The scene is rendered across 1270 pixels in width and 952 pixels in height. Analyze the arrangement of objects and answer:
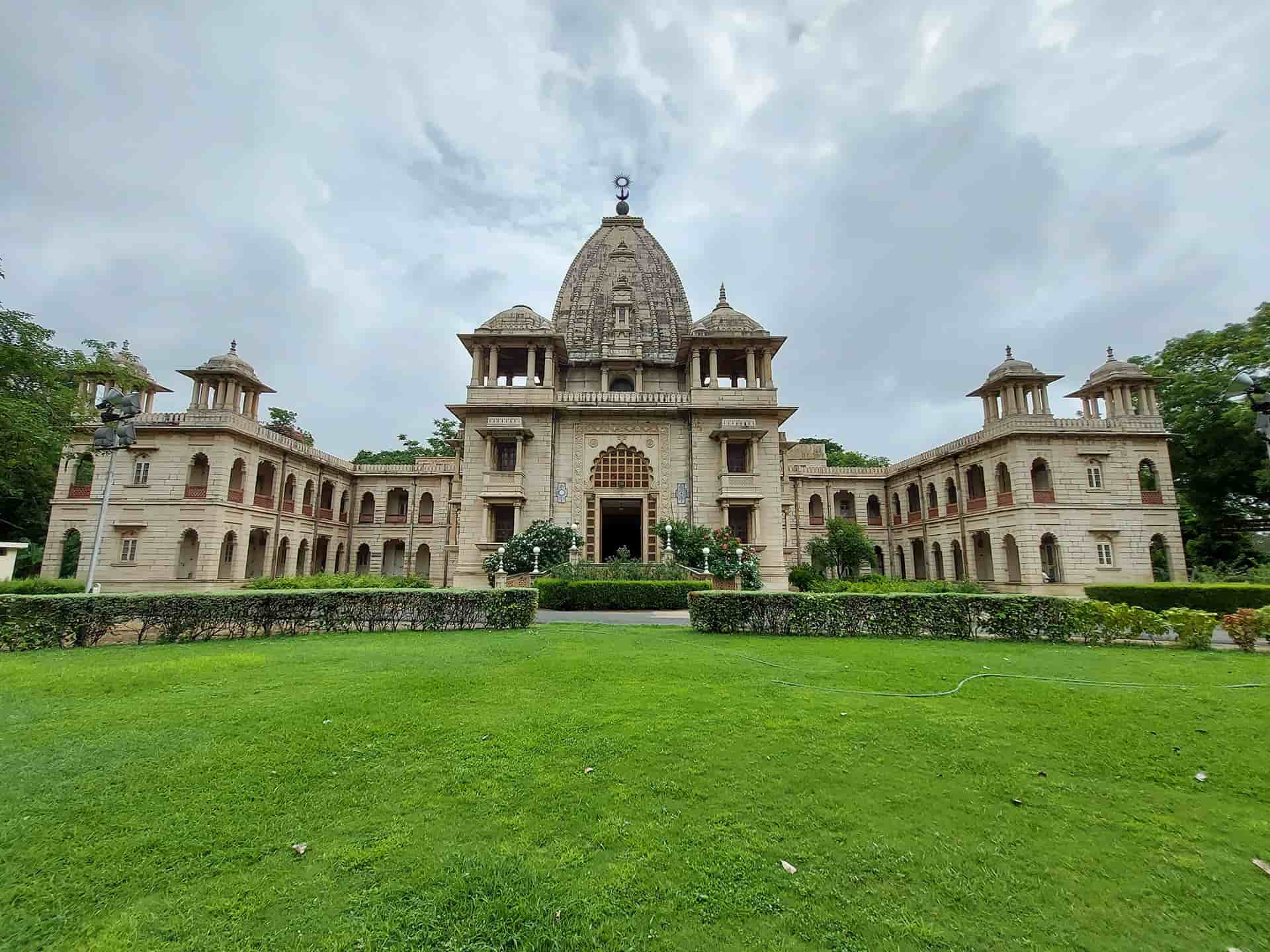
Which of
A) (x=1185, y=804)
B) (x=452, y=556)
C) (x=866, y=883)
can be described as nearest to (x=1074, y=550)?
(x=1185, y=804)

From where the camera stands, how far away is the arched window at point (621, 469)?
24156 millimetres

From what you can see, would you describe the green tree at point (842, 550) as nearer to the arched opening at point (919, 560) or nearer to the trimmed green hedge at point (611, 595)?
the arched opening at point (919, 560)

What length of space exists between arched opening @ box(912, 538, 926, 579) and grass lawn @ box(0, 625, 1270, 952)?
95.4 feet

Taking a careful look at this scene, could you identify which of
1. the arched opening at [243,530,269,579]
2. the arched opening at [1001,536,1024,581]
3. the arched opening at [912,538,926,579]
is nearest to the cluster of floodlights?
the arched opening at [243,530,269,579]

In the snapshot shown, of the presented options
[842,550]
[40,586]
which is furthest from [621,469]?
[40,586]

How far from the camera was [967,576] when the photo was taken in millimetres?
27812

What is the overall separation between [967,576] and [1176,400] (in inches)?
484

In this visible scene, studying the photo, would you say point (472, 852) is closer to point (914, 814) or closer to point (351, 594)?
point (914, 814)

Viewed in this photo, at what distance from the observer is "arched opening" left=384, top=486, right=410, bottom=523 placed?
118 ft

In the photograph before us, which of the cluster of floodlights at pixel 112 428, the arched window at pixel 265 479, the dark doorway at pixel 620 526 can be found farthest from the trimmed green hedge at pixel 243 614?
the arched window at pixel 265 479

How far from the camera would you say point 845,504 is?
38844mm

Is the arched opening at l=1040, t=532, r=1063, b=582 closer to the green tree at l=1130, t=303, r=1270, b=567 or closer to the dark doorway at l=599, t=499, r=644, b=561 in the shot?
the green tree at l=1130, t=303, r=1270, b=567

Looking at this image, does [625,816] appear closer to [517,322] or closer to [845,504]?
[517,322]

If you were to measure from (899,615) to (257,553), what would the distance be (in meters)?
30.9
